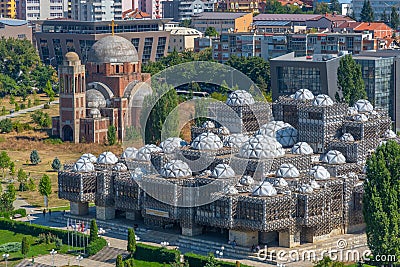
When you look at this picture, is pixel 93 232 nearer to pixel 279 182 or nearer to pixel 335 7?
pixel 279 182

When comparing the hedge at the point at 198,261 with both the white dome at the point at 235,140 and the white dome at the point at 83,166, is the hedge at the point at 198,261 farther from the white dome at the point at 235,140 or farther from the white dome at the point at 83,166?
the white dome at the point at 83,166

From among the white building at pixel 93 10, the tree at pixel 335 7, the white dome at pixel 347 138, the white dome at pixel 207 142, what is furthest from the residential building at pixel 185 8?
the white dome at pixel 207 142

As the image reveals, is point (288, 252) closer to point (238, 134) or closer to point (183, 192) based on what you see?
point (183, 192)

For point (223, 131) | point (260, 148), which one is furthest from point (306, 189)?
point (223, 131)

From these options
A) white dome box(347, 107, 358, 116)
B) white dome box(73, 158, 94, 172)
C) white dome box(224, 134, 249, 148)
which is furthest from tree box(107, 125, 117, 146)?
white dome box(347, 107, 358, 116)

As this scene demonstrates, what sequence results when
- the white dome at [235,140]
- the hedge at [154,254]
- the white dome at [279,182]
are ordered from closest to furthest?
the hedge at [154,254], the white dome at [279,182], the white dome at [235,140]

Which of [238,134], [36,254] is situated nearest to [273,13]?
[238,134]

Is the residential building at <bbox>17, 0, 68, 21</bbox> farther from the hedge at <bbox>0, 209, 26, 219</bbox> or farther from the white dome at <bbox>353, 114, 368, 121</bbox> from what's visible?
the white dome at <bbox>353, 114, 368, 121</bbox>
